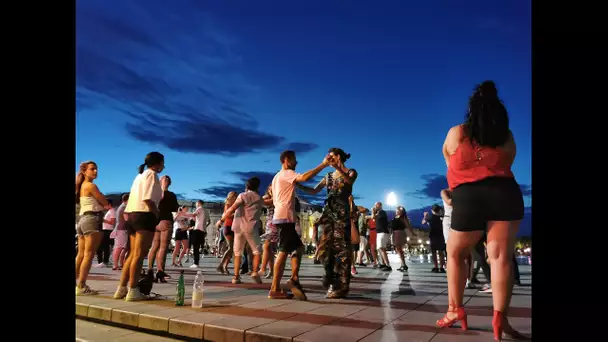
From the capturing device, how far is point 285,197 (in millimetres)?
5961

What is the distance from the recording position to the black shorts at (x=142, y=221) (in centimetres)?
550

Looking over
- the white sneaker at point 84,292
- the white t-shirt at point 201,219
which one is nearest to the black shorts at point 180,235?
the white t-shirt at point 201,219

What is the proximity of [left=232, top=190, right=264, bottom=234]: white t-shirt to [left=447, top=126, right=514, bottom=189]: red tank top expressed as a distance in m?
5.02

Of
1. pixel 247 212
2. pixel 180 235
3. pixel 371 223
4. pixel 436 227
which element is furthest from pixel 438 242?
pixel 180 235

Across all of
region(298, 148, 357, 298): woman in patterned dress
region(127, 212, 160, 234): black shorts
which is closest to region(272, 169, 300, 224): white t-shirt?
region(298, 148, 357, 298): woman in patterned dress

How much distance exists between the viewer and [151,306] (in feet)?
16.6

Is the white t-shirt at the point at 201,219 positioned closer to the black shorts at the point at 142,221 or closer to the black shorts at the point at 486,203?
the black shorts at the point at 142,221

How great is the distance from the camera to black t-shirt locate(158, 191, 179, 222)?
781cm

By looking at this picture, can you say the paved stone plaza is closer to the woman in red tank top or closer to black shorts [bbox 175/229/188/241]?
the woman in red tank top


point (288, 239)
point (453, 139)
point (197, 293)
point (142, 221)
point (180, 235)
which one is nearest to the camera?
point (453, 139)

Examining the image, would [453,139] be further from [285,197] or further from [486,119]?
[285,197]

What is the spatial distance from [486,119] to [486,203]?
0.69 m
